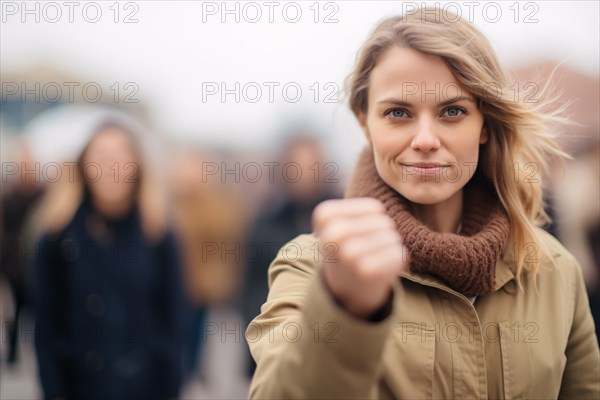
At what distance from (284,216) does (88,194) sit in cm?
142

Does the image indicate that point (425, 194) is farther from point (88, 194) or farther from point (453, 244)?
point (88, 194)

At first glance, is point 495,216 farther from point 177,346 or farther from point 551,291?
point 177,346

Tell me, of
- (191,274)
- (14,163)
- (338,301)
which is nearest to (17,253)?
(14,163)

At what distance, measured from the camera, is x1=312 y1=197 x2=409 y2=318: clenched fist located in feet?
3.17

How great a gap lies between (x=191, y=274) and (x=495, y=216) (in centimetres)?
369

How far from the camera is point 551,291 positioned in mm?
1699

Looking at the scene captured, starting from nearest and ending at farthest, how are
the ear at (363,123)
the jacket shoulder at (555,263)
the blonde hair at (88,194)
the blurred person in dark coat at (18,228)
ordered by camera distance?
the jacket shoulder at (555,263) → the ear at (363,123) → the blonde hair at (88,194) → the blurred person in dark coat at (18,228)

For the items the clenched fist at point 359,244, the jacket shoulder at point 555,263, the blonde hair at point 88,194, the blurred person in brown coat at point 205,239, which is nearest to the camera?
the clenched fist at point 359,244

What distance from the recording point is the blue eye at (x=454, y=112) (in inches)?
64.1

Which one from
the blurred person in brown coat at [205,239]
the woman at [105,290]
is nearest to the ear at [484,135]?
the woman at [105,290]

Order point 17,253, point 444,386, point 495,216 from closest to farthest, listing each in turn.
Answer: point 444,386 → point 495,216 → point 17,253

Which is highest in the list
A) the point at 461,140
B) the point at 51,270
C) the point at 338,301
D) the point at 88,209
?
the point at 461,140

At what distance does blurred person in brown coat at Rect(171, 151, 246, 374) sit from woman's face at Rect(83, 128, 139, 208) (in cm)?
154

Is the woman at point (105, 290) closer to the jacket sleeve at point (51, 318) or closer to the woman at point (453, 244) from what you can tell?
the jacket sleeve at point (51, 318)
